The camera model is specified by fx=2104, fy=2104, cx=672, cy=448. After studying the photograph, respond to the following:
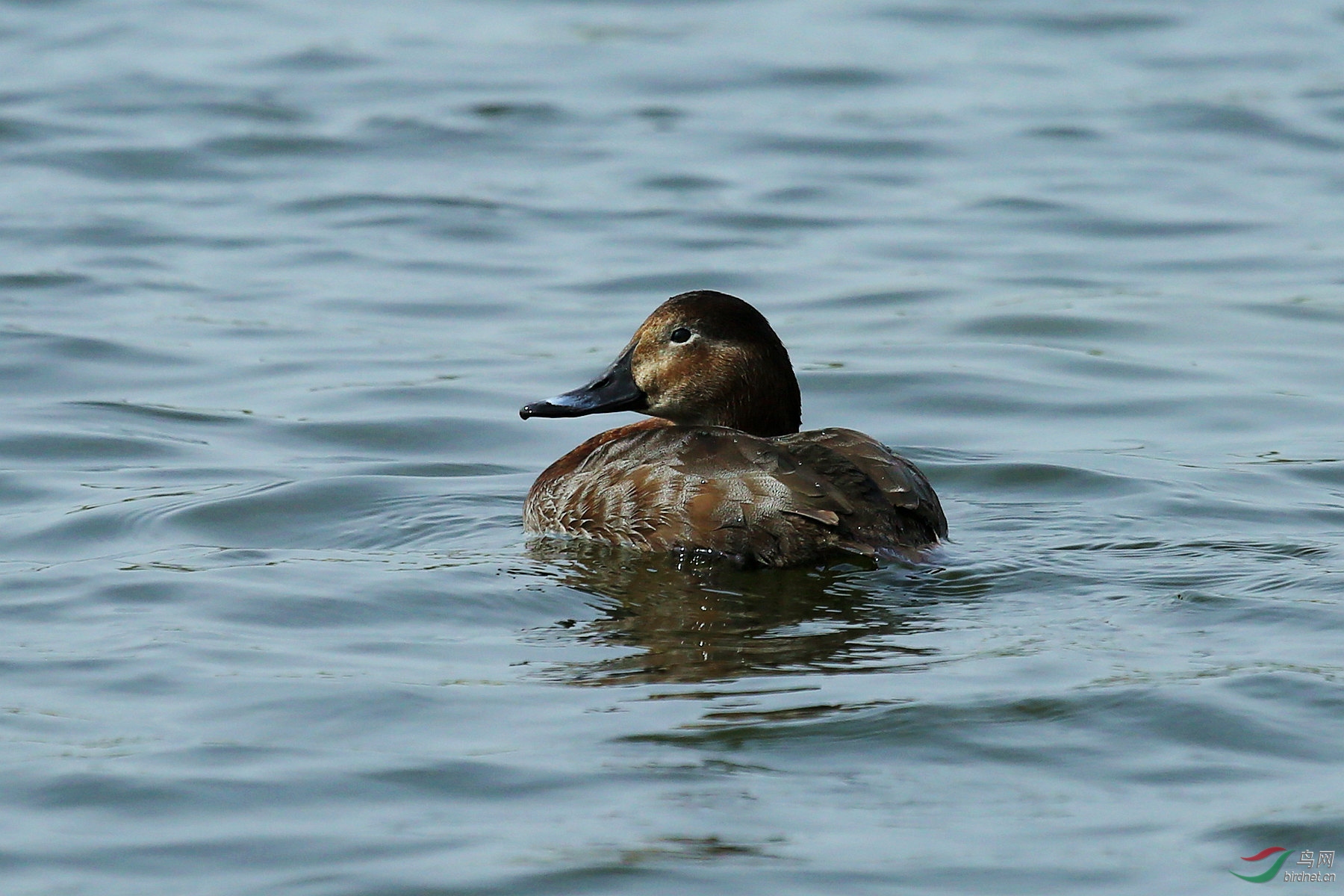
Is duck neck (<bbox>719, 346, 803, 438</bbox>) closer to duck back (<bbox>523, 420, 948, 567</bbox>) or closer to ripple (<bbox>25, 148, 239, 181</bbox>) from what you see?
duck back (<bbox>523, 420, 948, 567</bbox>)

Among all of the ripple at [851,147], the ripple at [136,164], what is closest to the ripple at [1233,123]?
the ripple at [851,147]

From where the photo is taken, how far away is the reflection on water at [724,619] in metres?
5.60

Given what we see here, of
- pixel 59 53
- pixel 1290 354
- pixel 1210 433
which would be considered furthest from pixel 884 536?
pixel 59 53

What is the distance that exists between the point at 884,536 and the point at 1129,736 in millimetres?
1598

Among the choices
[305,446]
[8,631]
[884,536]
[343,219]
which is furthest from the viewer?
[343,219]

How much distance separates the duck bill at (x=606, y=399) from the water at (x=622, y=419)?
1.44 ft

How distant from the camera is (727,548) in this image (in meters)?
6.50

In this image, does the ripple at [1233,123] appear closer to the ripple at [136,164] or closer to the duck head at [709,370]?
the ripple at [136,164]

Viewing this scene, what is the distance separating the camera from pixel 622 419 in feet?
A: 32.3

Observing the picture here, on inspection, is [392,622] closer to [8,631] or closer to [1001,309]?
[8,631]

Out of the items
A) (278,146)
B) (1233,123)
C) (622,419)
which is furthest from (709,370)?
(1233,123)

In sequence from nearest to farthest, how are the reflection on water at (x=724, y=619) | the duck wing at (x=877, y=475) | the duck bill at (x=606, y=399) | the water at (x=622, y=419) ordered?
the water at (x=622, y=419) < the reflection on water at (x=724, y=619) < the duck wing at (x=877, y=475) < the duck bill at (x=606, y=399)

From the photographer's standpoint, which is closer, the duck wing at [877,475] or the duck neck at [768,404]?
the duck wing at [877,475]

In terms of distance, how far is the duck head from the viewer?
7.25 metres
